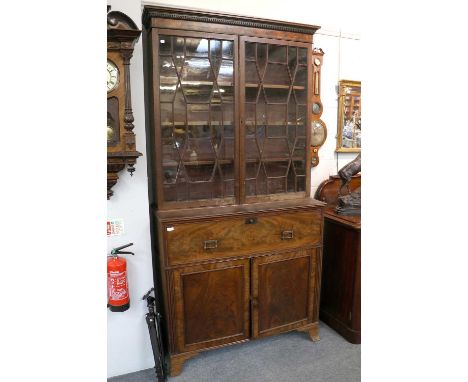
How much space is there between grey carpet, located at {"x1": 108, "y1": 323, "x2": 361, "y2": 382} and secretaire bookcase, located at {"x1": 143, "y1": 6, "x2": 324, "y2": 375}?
144 mm

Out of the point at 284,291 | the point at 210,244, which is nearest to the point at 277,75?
the point at 210,244

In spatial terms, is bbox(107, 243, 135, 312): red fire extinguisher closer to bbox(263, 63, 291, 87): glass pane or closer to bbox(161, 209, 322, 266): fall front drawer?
bbox(161, 209, 322, 266): fall front drawer

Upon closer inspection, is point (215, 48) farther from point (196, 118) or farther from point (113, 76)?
point (113, 76)

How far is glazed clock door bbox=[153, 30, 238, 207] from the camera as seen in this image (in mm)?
1954

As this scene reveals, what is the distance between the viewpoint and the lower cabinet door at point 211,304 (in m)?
1.99

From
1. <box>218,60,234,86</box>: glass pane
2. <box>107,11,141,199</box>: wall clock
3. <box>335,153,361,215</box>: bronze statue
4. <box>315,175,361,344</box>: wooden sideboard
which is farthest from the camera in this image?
<box>335,153,361,215</box>: bronze statue

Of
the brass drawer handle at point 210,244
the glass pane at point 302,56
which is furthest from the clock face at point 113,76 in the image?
the glass pane at point 302,56

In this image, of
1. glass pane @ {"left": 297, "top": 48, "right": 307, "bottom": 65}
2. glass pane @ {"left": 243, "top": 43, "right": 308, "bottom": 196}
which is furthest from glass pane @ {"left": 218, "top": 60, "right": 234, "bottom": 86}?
glass pane @ {"left": 297, "top": 48, "right": 307, "bottom": 65}
